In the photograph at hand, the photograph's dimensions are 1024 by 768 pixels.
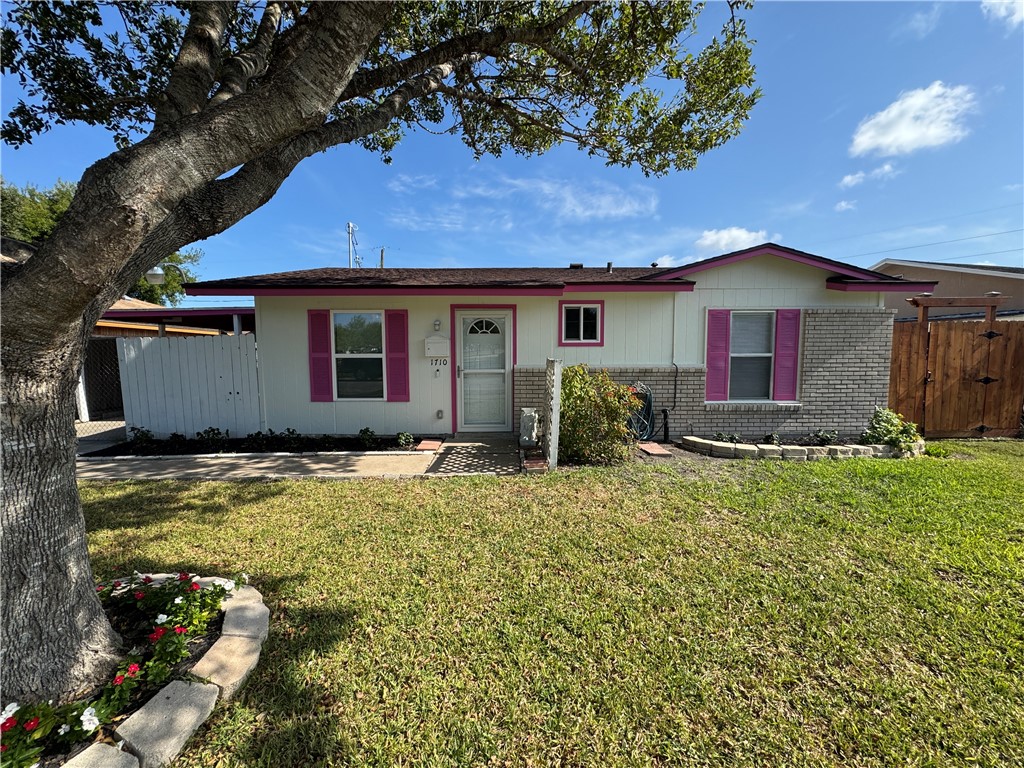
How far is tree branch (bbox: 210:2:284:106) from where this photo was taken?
3266 mm

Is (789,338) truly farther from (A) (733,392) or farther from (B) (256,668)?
(B) (256,668)

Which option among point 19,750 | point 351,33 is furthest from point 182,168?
point 19,750

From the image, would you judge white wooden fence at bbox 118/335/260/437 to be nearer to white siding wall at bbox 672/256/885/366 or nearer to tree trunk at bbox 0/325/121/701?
tree trunk at bbox 0/325/121/701

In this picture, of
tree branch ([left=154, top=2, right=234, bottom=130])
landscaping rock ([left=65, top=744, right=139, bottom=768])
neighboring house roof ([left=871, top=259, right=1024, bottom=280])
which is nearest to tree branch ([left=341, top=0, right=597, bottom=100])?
tree branch ([left=154, top=2, right=234, bottom=130])

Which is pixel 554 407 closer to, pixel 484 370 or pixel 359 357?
pixel 484 370

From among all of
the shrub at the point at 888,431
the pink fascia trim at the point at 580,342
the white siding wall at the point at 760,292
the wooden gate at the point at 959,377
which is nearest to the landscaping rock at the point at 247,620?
the pink fascia trim at the point at 580,342

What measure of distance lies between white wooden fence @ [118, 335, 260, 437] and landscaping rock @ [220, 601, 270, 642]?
18.5 feet

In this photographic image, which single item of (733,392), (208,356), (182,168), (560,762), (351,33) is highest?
(351,33)

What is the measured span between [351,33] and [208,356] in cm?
698

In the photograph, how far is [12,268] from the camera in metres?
1.64

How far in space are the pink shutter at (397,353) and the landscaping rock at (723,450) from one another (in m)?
5.11

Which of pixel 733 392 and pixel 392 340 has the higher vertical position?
pixel 392 340

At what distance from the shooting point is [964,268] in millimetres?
14203

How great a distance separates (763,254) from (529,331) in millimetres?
4148
